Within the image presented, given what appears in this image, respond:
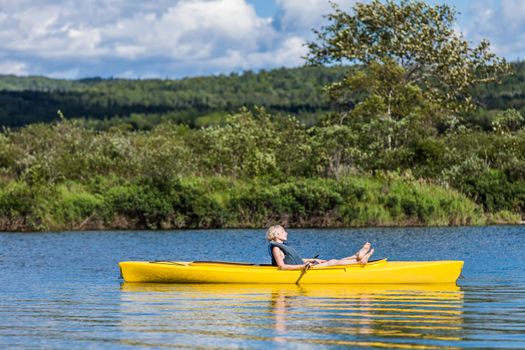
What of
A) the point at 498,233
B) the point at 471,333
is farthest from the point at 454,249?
the point at 471,333

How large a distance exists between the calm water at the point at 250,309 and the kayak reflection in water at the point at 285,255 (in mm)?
479

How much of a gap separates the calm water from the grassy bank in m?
11.2

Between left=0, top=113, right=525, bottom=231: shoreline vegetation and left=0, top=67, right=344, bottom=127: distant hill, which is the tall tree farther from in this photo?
left=0, top=67, right=344, bottom=127: distant hill

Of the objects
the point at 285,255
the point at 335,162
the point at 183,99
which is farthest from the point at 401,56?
the point at 183,99

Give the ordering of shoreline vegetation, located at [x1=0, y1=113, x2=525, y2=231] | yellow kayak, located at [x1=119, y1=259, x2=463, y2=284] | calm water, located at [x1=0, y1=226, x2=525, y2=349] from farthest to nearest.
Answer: shoreline vegetation, located at [x1=0, y1=113, x2=525, y2=231], yellow kayak, located at [x1=119, y1=259, x2=463, y2=284], calm water, located at [x1=0, y1=226, x2=525, y2=349]

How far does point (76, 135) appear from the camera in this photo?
59.7m

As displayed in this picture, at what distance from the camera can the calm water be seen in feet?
51.6

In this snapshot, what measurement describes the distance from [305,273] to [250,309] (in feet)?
12.1

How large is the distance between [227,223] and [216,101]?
12754 cm

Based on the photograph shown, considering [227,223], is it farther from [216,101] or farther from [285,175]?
[216,101]

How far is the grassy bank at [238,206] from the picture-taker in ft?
148

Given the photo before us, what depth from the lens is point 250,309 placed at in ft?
63.9

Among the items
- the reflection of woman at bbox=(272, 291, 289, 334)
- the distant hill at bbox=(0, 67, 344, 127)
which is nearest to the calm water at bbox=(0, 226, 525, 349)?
the reflection of woman at bbox=(272, 291, 289, 334)

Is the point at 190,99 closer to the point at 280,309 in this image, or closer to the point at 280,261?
the point at 280,261
